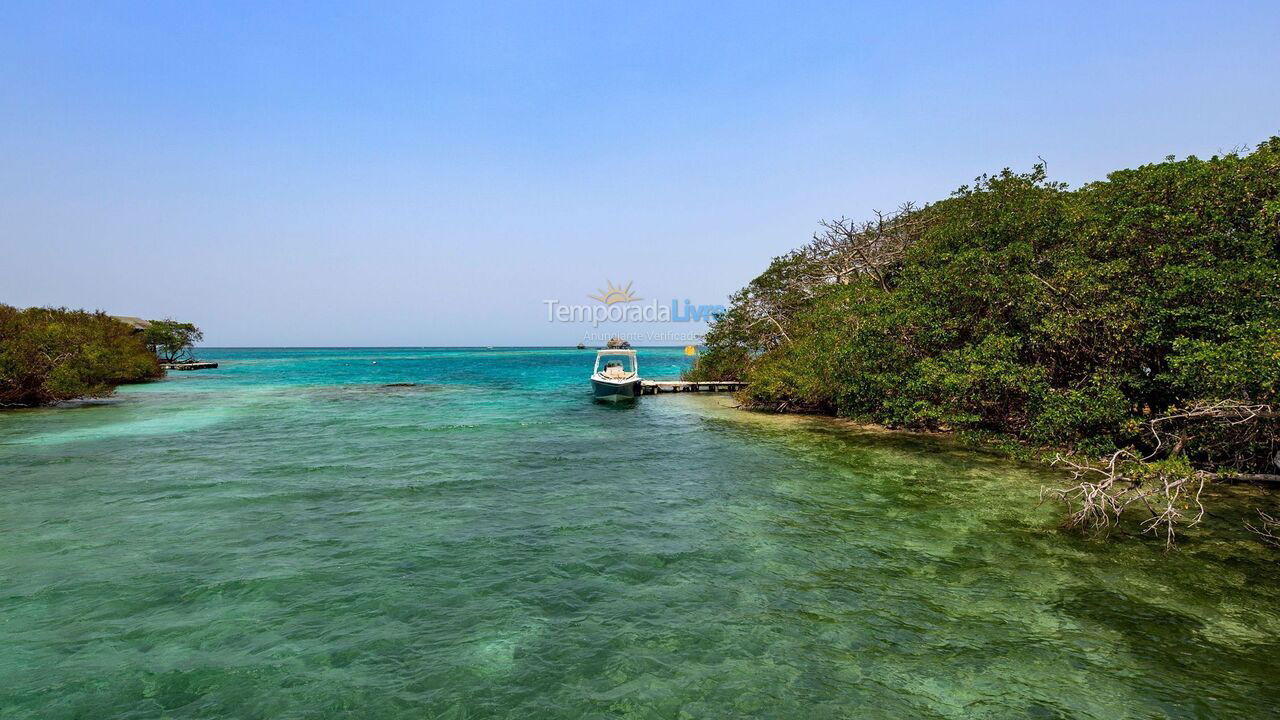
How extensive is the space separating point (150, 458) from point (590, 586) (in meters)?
16.0

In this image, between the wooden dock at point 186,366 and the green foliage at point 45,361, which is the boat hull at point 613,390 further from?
the wooden dock at point 186,366

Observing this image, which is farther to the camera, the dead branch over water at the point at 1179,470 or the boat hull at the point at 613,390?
the boat hull at the point at 613,390

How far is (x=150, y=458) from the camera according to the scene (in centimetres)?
1642

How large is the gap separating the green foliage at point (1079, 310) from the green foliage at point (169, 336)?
74793 millimetres

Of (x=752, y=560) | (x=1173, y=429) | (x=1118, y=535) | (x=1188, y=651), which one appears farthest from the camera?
(x=1173, y=429)

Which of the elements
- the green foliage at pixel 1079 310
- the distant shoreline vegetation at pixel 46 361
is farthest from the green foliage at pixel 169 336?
the green foliage at pixel 1079 310

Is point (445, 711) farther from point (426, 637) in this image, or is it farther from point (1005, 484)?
point (1005, 484)

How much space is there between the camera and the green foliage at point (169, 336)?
211 feet

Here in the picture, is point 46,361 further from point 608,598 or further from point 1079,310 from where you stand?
point 1079,310

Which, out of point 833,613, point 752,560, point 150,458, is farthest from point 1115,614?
point 150,458

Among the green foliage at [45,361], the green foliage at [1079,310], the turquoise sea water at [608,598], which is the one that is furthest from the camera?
the green foliage at [45,361]

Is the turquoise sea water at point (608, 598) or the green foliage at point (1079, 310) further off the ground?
the green foliage at point (1079, 310)

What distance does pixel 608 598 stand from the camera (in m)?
7.42

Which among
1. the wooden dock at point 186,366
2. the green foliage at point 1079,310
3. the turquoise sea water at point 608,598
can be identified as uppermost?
the green foliage at point 1079,310
